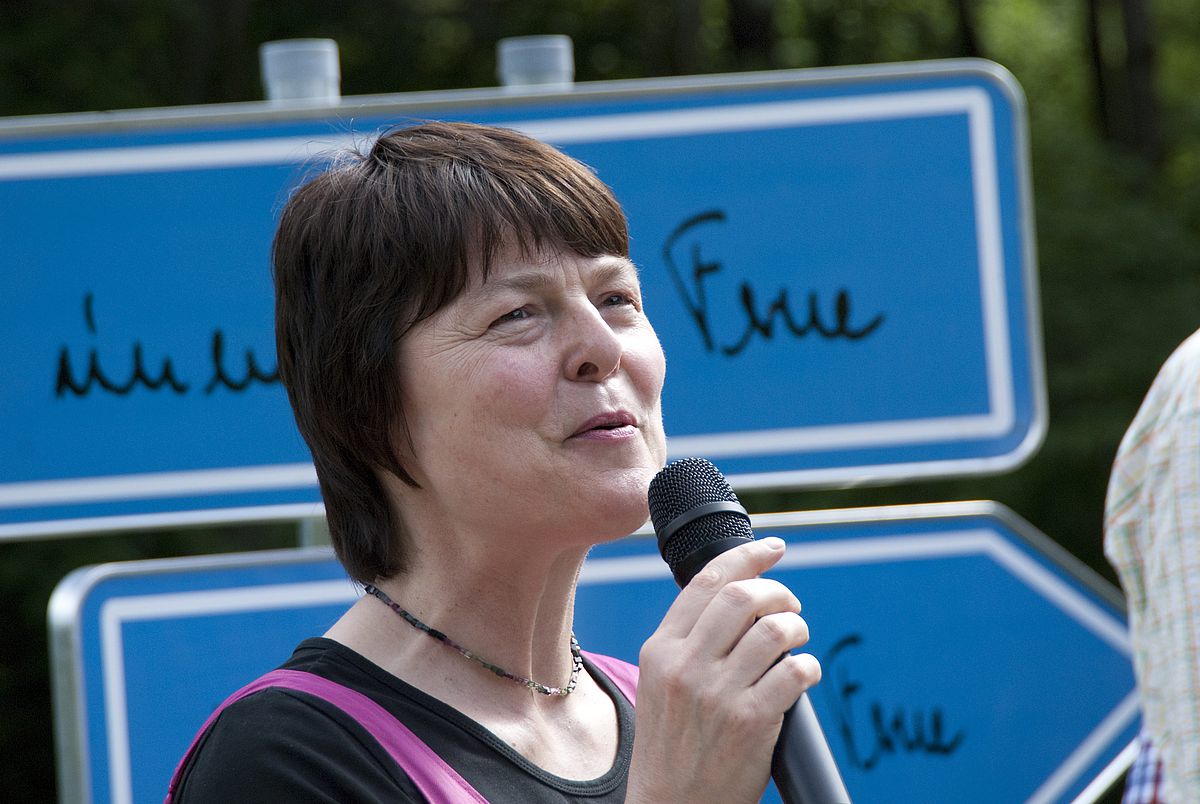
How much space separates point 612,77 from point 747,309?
5.31 m

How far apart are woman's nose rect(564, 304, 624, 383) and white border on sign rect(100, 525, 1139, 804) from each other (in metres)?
0.89

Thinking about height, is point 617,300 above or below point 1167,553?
above

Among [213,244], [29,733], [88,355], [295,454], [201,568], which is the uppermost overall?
[213,244]

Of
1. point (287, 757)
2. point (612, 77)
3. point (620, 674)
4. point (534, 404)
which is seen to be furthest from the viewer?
point (612, 77)

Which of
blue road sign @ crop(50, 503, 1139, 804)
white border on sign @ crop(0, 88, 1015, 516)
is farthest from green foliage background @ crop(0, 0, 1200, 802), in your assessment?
white border on sign @ crop(0, 88, 1015, 516)

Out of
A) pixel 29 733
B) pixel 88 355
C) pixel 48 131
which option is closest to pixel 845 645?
pixel 88 355

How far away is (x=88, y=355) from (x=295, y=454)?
1.30ft

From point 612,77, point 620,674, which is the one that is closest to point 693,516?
point 620,674

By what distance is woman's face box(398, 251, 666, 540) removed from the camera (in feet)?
4.76

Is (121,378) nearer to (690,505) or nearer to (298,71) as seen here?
(298,71)

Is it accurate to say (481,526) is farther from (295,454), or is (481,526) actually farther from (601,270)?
(295,454)

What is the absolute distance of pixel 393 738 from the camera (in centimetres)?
138

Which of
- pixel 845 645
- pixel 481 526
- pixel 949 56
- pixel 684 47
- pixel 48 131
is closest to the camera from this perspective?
pixel 481 526

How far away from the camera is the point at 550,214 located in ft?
5.04
